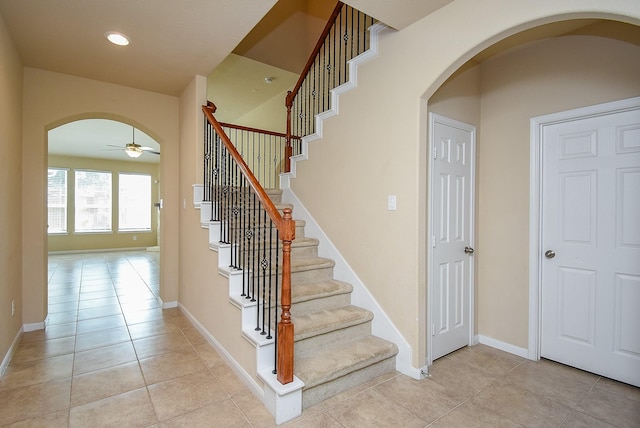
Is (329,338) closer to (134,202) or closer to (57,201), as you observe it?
(134,202)

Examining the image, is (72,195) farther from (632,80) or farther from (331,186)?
(632,80)

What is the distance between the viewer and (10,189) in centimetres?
289

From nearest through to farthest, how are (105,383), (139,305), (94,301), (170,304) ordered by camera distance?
(105,383) < (170,304) < (139,305) < (94,301)

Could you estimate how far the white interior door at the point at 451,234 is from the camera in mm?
2826

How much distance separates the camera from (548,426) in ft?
6.55

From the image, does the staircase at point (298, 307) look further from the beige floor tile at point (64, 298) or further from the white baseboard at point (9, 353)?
the beige floor tile at point (64, 298)

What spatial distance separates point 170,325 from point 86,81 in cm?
297

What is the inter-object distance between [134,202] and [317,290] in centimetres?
963

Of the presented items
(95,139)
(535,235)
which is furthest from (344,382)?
(95,139)

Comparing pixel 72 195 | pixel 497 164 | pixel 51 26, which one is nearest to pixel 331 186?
pixel 497 164

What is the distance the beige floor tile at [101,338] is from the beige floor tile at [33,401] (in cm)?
68

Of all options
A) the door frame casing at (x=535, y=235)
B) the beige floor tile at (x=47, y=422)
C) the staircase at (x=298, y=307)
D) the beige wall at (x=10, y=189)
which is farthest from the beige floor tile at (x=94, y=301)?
the door frame casing at (x=535, y=235)

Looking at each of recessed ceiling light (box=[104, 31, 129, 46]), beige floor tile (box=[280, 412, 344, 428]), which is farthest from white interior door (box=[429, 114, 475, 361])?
recessed ceiling light (box=[104, 31, 129, 46])

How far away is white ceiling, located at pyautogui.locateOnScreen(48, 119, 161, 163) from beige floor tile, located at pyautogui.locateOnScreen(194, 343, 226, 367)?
4.46 metres
